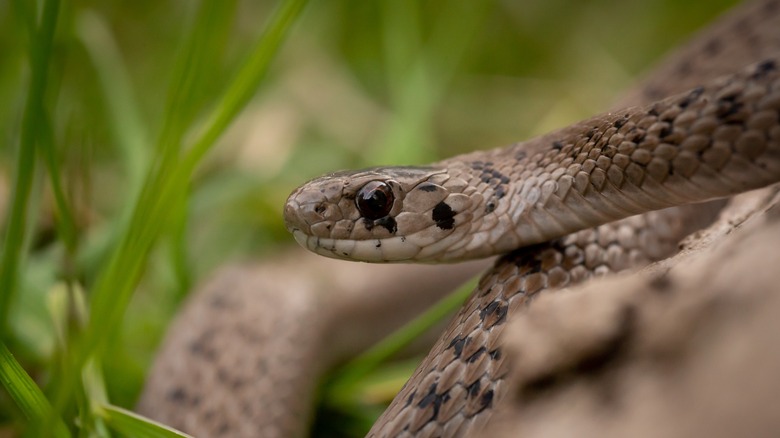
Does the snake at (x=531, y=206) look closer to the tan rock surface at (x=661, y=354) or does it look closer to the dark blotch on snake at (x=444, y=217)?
the dark blotch on snake at (x=444, y=217)

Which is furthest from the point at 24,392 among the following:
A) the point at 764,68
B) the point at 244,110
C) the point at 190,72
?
the point at 244,110

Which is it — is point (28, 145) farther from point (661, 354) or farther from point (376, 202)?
point (661, 354)

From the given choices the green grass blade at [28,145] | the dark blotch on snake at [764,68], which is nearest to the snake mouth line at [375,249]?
the green grass blade at [28,145]

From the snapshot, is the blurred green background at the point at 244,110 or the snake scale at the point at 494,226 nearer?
the snake scale at the point at 494,226

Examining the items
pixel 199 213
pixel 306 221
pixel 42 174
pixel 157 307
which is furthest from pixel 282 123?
pixel 306 221

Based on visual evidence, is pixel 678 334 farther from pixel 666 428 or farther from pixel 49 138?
pixel 49 138

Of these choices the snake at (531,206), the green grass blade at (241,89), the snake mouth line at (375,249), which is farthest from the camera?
the snake mouth line at (375,249)

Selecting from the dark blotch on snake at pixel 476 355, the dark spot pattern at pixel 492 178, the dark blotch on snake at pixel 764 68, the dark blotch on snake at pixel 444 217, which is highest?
the dark blotch on snake at pixel 764 68

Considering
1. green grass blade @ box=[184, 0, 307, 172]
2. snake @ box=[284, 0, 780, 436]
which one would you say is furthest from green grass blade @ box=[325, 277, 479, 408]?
green grass blade @ box=[184, 0, 307, 172]
